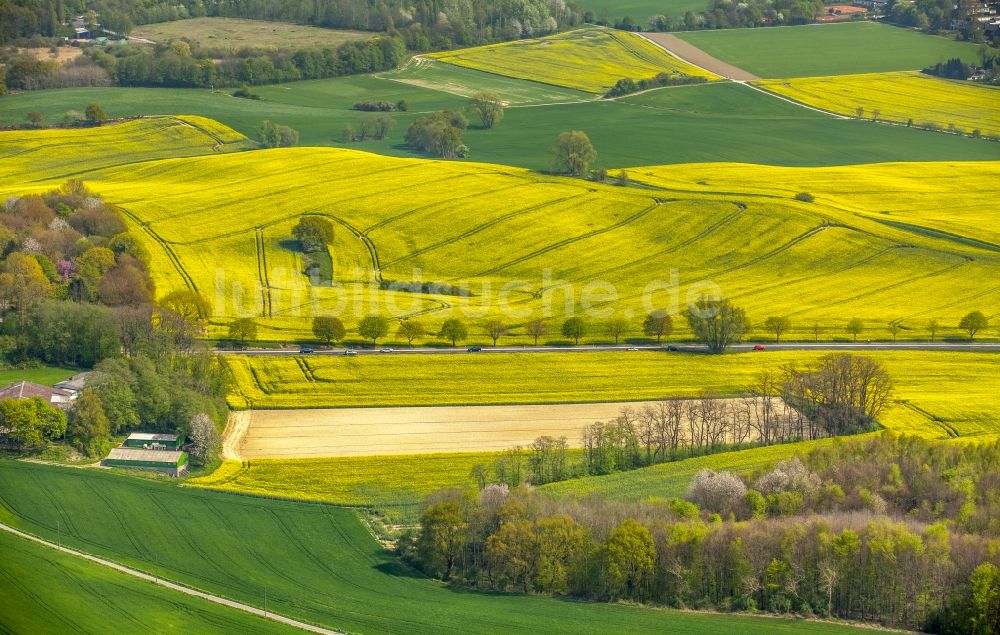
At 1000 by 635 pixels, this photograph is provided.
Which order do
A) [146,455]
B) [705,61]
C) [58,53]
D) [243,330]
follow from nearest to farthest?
1. [146,455]
2. [243,330]
3. [58,53]
4. [705,61]

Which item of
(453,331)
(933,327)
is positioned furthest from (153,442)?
(933,327)

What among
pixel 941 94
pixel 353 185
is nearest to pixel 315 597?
pixel 353 185

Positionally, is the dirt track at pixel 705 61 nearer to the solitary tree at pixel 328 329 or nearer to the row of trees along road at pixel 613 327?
the row of trees along road at pixel 613 327

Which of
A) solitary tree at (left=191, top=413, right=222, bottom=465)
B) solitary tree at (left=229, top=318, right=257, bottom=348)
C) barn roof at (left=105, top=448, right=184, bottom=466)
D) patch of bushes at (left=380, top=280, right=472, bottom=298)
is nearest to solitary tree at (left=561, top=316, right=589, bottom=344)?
patch of bushes at (left=380, top=280, right=472, bottom=298)

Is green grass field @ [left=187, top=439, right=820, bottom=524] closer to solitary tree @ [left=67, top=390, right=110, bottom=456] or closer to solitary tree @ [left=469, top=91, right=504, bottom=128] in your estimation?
solitary tree @ [left=67, top=390, right=110, bottom=456]

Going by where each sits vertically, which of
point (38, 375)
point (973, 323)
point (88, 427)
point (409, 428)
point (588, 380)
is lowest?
point (409, 428)

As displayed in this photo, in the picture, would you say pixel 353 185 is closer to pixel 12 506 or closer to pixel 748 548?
pixel 12 506

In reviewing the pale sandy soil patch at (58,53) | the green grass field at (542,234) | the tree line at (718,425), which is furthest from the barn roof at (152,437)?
the pale sandy soil patch at (58,53)

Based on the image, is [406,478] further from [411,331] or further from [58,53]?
[58,53]
